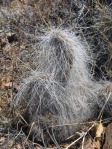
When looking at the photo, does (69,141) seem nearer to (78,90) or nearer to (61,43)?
(78,90)

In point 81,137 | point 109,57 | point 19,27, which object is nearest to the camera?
point 81,137

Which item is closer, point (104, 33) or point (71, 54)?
point (71, 54)

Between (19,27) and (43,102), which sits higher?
(19,27)

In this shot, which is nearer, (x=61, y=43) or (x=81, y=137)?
(x=61, y=43)

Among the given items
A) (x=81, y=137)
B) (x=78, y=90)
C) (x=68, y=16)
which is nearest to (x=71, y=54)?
(x=78, y=90)

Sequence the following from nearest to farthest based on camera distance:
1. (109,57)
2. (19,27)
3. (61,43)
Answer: (61,43) < (109,57) < (19,27)

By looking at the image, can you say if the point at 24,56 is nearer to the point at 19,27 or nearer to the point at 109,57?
the point at 19,27

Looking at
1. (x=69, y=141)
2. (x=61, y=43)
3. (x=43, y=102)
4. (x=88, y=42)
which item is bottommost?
(x=69, y=141)

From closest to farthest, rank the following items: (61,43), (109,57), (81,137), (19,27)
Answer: (61,43) < (81,137) < (109,57) < (19,27)

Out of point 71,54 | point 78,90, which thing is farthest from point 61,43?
point 78,90
